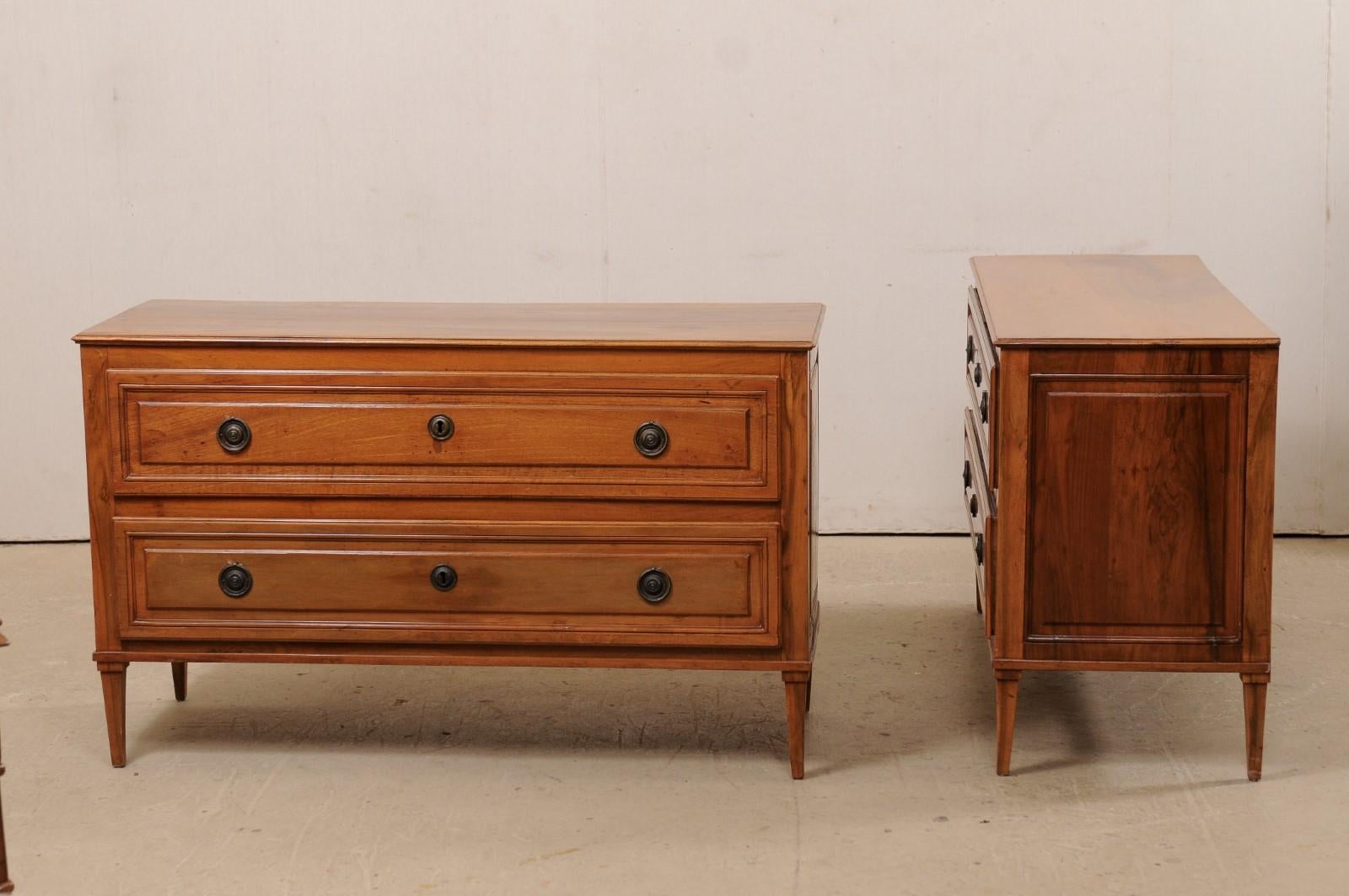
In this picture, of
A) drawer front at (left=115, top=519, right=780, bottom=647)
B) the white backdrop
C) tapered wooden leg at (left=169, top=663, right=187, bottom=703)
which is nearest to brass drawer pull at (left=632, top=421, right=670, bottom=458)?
drawer front at (left=115, top=519, right=780, bottom=647)

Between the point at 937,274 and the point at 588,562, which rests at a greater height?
the point at 937,274

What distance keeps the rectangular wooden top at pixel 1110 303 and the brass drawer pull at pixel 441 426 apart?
1.07 metres

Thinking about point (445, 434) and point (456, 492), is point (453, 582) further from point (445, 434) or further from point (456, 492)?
point (445, 434)

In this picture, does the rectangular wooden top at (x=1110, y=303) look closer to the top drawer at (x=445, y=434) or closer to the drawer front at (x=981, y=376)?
the drawer front at (x=981, y=376)

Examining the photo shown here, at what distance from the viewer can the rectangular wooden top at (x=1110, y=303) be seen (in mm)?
3055

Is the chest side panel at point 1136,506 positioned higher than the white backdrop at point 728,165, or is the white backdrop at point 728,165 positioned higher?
the white backdrop at point 728,165

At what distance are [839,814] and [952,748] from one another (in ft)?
1.38

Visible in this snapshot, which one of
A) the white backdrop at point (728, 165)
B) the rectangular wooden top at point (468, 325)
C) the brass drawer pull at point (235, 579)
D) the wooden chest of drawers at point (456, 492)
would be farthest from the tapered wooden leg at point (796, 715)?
the white backdrop at point (728, 165)

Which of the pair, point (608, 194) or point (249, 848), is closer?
point (249, 848)

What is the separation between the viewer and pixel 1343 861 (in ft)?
9.43

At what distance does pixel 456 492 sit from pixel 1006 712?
3.88 ft

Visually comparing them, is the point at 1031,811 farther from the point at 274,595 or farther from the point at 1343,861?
the point at 274,595

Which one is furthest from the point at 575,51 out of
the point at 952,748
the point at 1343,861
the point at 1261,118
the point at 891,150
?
the point at 1343,861

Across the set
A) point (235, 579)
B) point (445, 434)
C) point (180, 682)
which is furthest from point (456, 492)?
point (180, 682)
